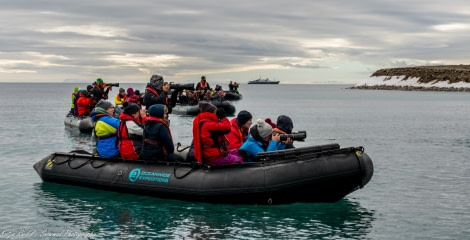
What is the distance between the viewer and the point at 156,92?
18.5m

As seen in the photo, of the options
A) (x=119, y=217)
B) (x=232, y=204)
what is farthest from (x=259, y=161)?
(x=119, y=217)

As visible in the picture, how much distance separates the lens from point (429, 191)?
55.3 feet

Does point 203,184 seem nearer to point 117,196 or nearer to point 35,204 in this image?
point 117,196

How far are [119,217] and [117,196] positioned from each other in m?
1.69

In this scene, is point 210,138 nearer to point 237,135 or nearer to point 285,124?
point 237,135

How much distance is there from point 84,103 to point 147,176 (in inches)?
722

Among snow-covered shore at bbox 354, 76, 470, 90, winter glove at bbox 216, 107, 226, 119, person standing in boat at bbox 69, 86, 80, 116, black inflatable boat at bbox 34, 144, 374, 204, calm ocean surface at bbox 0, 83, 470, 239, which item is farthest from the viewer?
snow-covered shore at bbox 354, 76, 470, 90

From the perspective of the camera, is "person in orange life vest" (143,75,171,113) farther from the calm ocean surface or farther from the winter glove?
the winter glove

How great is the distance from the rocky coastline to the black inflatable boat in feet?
473

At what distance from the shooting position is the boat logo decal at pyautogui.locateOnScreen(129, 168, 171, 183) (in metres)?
14.3

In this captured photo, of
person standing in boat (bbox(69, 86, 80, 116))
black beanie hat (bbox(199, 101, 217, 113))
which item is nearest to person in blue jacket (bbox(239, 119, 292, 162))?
black beanie hat (bbox(199, 101, 217, 113))

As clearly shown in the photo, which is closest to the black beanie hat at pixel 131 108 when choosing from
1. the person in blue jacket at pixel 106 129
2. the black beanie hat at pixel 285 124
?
the person in blue jacket at pixel 106 129

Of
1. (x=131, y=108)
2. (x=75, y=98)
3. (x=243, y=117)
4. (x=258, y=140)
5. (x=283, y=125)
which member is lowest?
(x=258, y=140)

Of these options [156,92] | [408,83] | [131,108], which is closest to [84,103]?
[156,92]
